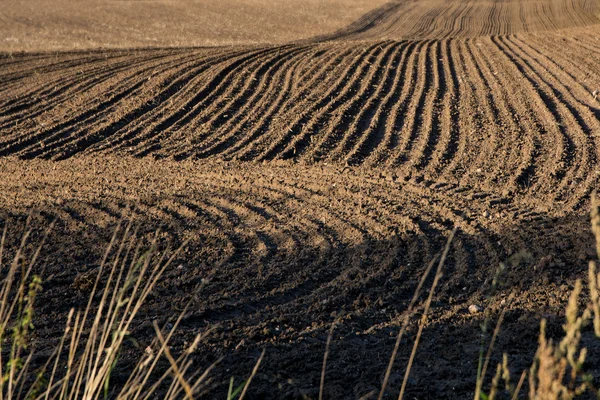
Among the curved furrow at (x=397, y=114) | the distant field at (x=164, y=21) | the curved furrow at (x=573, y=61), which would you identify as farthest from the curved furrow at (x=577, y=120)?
the distant field at (x=164, y=21)

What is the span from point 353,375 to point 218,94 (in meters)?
10.2

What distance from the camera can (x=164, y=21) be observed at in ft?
102

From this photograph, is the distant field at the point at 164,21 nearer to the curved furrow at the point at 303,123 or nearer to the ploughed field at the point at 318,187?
the ploughed field at the point at 318,187

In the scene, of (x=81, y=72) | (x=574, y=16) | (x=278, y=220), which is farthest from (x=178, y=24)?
(x=278, y=220)

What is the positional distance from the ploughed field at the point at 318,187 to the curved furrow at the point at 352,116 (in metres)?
0.05

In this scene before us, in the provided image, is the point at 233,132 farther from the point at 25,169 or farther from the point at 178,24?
the point at 178,24

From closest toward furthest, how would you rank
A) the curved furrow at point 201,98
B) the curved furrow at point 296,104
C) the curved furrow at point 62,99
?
the curved furrow at point 296,104, the curved furrow at point 201,98, the curved furrow at point 62,99

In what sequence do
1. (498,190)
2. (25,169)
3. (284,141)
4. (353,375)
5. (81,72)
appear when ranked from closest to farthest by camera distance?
(353,375)
(498,190)
(25,169)
(284,141)
(81,72)

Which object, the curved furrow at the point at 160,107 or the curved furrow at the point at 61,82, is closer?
the curved furrow at the point at 160,107

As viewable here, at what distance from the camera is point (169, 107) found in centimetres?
1338

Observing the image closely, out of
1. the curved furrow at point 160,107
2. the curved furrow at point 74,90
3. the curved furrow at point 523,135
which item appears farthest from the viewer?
the curved furrow at point 74,90

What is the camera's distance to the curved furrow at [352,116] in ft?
35.6

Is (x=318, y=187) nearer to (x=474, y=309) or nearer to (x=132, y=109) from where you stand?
(x=474, y=309)

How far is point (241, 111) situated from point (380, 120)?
9.07 feet
